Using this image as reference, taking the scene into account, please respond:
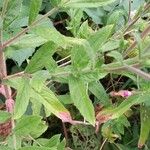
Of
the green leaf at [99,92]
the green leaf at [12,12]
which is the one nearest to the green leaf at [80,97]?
the green leaf at [12,12]

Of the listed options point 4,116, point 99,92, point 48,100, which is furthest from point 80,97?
point 99,92

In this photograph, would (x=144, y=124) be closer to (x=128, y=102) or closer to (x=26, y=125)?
(x=128, y=102)

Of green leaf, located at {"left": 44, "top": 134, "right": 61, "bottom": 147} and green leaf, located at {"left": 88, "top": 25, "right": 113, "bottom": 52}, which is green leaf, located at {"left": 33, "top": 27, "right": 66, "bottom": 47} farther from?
green leaf, located at {"left": 44, "top": 134, "right": 61, "bottom": 147}

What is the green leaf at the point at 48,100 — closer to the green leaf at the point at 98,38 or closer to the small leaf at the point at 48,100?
the small leaf at the point at 48,100

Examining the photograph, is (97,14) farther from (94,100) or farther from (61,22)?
(94,100)

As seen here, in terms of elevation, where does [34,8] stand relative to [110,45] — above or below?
above

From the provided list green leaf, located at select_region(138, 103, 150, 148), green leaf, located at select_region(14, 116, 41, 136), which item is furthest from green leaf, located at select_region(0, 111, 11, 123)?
green leaf, located at select_region(138, 103, 150, 148)

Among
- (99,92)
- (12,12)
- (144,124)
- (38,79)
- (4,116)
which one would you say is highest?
(12,12)
